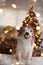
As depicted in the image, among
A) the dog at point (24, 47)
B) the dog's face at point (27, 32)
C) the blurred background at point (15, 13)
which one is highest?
the blurred background at point (15, 13)

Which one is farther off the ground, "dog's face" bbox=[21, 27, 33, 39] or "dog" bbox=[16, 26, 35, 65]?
"dog's face" bbox=[21, 27, 33, 39]

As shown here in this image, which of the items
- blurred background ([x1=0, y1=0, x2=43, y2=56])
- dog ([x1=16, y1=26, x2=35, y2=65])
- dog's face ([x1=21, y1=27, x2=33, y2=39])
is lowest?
dog ([x1=16, y1=26, x2=35, y2=65])

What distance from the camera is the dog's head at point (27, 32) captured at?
1289 mm

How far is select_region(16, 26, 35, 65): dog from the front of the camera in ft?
4.33

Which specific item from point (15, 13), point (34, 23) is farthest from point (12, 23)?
point (34, 23)

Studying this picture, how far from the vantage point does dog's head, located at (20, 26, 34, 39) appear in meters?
1.29

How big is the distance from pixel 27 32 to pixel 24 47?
→ 0.47 ft

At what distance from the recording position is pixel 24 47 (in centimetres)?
133

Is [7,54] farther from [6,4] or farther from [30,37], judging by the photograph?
[6,4]

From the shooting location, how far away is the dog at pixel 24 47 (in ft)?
4.33

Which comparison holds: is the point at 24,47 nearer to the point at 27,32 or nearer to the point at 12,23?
the point at 27,32

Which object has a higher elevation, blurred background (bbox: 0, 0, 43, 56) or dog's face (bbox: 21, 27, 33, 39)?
blurred background (bbox: 0, 0, 43, 56)

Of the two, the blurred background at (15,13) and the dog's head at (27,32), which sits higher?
the blurred background at (15,13)

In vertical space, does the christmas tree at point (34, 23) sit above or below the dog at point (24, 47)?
above
